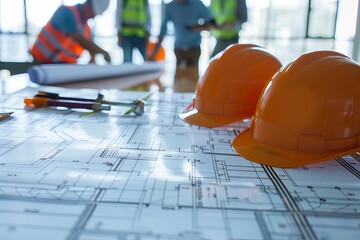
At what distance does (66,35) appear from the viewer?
2338 mm

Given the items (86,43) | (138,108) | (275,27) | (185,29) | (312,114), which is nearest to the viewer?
(312,114)

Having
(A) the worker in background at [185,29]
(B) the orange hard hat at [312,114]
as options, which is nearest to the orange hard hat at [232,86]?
(B) the orange hard hat at [312,114]

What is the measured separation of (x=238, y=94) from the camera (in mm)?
946

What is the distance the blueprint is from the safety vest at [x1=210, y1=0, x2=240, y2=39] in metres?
2.26

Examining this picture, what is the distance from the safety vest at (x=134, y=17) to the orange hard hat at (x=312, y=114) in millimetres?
2696

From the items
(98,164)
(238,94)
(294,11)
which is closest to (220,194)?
(98,164)

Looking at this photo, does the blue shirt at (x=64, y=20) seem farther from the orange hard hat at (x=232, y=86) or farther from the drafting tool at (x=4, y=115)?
the orange hard hat at (x=232, y=86)

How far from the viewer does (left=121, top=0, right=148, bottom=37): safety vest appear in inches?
125

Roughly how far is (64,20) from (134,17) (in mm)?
1039

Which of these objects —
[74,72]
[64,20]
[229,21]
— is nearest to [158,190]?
[74,72]

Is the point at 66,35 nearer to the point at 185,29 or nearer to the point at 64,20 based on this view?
the point at 64,20

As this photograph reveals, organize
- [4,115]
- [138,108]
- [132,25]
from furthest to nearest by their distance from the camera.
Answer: [132,25] < [138,108] < [4,115]

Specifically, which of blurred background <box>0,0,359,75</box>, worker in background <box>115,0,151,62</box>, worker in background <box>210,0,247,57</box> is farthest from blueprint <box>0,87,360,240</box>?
blurred background <box>0,0,359,75</box>

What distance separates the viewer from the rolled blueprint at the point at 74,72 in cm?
153
